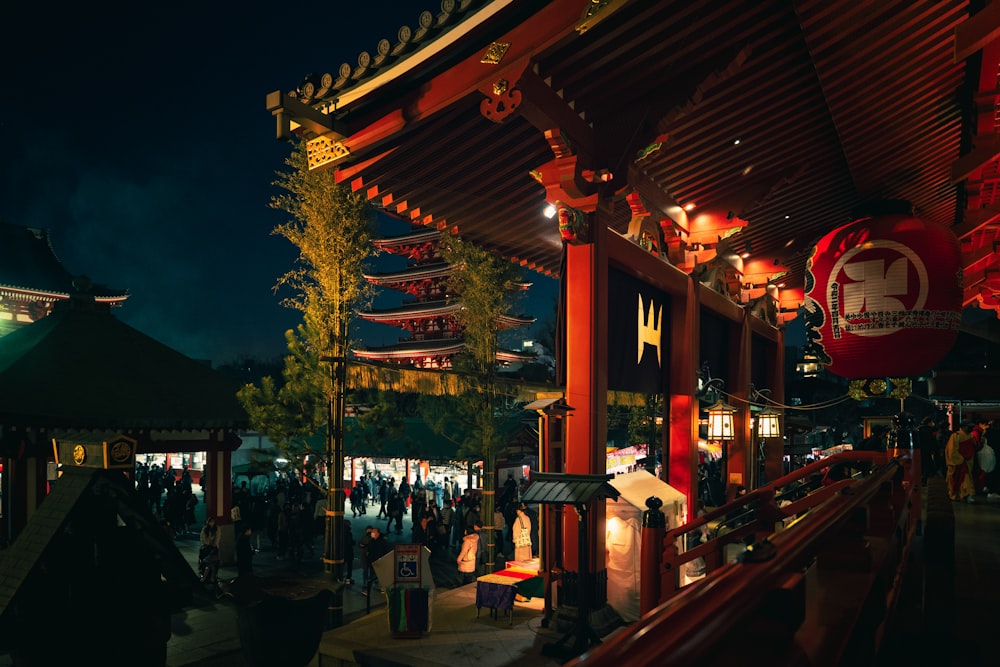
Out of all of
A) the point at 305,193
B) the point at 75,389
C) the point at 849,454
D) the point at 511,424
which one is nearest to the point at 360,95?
the point at 305,193

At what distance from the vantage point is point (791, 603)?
141cm

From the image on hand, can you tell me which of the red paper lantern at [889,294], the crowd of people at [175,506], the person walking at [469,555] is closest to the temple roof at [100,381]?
the crowd of people at [175,506]

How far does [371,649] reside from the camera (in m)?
7.95

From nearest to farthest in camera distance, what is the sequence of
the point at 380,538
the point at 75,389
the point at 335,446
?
→ the point at 335,446
the point at 380,538
the point at 75,389

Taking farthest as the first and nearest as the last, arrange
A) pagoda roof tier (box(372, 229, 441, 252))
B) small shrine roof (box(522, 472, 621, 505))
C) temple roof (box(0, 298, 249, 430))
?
pagoda roof tier (box(372, 229, 441, 252)), temple roof (box(0, 298, 249, 430)), small shrine roof (box(522, 472, 621, 505))

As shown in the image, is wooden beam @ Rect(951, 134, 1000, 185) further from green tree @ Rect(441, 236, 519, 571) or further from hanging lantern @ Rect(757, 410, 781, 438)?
hanging lantern @ Rect(757, 410, 781, 438)

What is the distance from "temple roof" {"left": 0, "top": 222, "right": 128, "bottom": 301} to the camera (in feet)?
90.6

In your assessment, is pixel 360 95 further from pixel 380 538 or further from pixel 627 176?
pixel 380 538

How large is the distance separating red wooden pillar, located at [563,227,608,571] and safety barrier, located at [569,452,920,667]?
4.32m

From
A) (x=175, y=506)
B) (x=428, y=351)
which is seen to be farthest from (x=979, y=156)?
(x=428, y=351)

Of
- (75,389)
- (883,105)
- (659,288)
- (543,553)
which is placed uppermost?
(883,105)

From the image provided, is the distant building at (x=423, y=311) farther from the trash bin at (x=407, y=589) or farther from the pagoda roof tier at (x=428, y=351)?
the trash bin at (x=407, y=589)

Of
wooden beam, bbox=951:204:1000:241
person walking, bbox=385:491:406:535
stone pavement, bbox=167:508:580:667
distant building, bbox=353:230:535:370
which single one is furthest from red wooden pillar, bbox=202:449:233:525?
wooden beam, bbox=951:204:1000:241

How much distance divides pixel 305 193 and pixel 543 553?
7.33 meters
